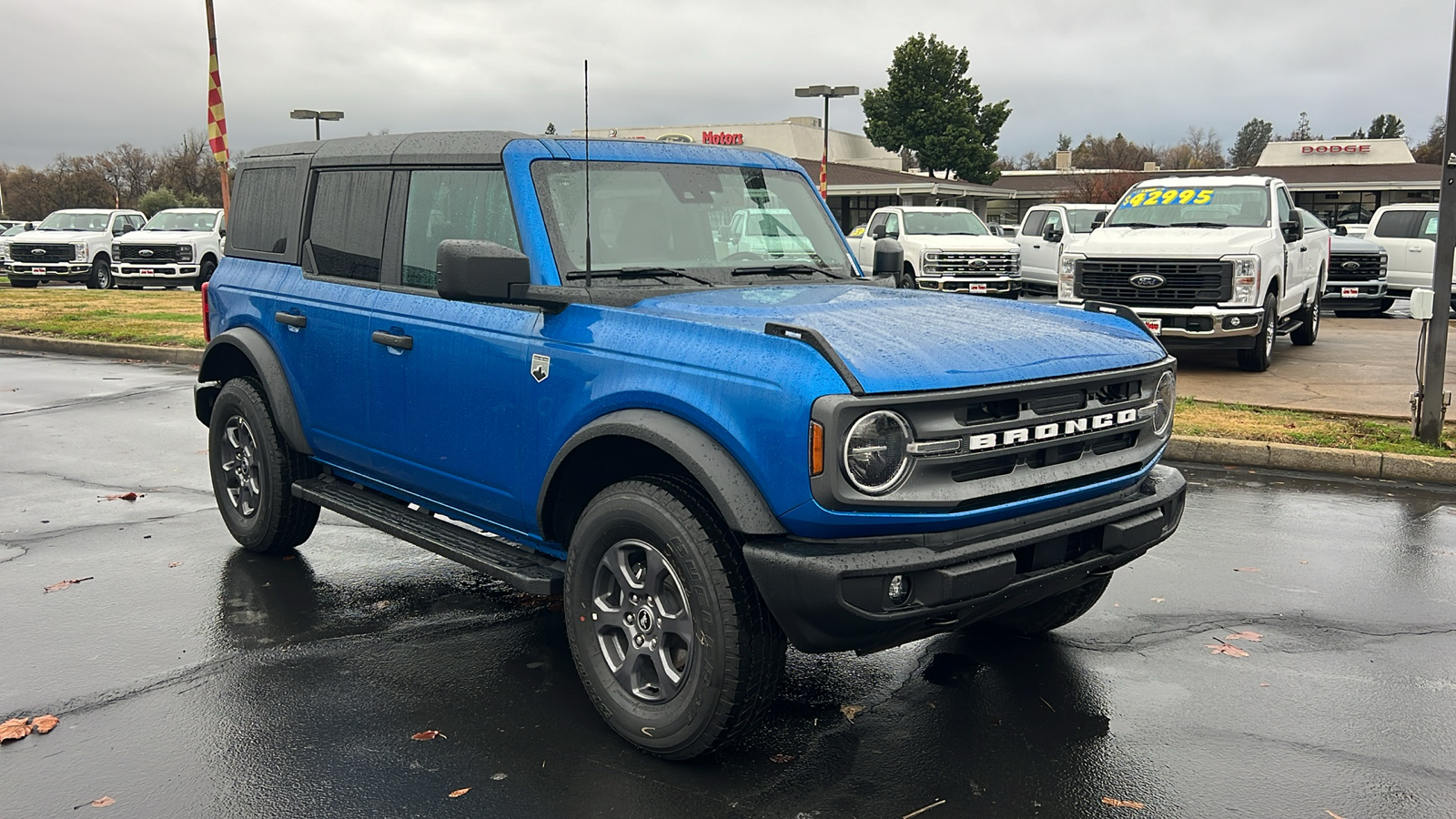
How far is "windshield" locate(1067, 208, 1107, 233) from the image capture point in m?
24.2

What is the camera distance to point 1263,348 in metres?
13.2

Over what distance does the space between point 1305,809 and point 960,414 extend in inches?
62.8

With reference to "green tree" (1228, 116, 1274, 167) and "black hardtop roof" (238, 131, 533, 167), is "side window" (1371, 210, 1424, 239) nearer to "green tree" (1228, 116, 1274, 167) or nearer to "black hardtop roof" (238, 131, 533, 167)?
"black hardtop roof" (238, 131, 533, 167)

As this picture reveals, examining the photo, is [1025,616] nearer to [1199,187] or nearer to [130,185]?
[1199,187]

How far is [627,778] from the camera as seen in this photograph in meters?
3.68

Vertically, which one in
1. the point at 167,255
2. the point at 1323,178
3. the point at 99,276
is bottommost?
the point at 99,276

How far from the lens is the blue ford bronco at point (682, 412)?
3.34 metres

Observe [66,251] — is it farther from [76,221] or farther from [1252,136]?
[1252,136]

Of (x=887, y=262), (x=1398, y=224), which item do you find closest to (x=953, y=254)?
(x=1398, y=224)

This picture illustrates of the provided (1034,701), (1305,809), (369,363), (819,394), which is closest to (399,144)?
(369,363)

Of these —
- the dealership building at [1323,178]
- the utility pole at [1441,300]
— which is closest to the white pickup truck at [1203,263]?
the utility pole at [1441,300]

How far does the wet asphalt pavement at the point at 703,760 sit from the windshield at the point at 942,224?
1702 cm

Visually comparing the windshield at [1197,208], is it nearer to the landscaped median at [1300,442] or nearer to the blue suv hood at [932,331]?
the landscaped median at [1300,442]

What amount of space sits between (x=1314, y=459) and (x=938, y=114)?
6384 centimetres
